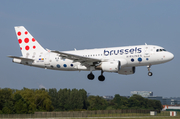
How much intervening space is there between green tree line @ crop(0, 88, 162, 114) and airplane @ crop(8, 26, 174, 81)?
31.2m

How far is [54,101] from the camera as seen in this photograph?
119625 mm

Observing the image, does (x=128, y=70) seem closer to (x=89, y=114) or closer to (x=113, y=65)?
(x=113, y=65)

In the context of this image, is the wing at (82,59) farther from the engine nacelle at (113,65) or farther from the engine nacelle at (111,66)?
the engine nacelle at (113,65)

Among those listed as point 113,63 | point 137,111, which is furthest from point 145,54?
point 137,111

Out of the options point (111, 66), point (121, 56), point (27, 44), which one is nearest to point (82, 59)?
point (111, 66)

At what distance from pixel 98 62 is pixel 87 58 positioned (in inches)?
104

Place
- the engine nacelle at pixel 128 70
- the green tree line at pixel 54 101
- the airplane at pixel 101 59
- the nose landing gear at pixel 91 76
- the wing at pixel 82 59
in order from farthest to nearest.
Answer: the green tree line at pixel 54 101 < the engine nacelle at pixel 128 70 < the nose landing gear at pixel 91 76 < the airplane at pixel 101 59 < the wing at pixel 82 59

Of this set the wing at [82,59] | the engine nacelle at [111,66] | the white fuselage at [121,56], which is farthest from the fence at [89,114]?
the engine nacelle at [111,66]

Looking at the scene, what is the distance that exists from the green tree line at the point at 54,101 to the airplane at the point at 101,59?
31.2m

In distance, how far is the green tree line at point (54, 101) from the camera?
83088 mm

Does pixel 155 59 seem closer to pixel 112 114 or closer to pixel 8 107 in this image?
pixel 112 114

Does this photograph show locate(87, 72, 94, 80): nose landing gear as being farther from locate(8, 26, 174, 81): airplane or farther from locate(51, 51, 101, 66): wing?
locate(51, 51, 101, 66): wing

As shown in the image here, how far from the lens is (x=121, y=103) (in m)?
135

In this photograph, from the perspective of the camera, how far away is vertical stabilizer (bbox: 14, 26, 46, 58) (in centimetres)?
5563
